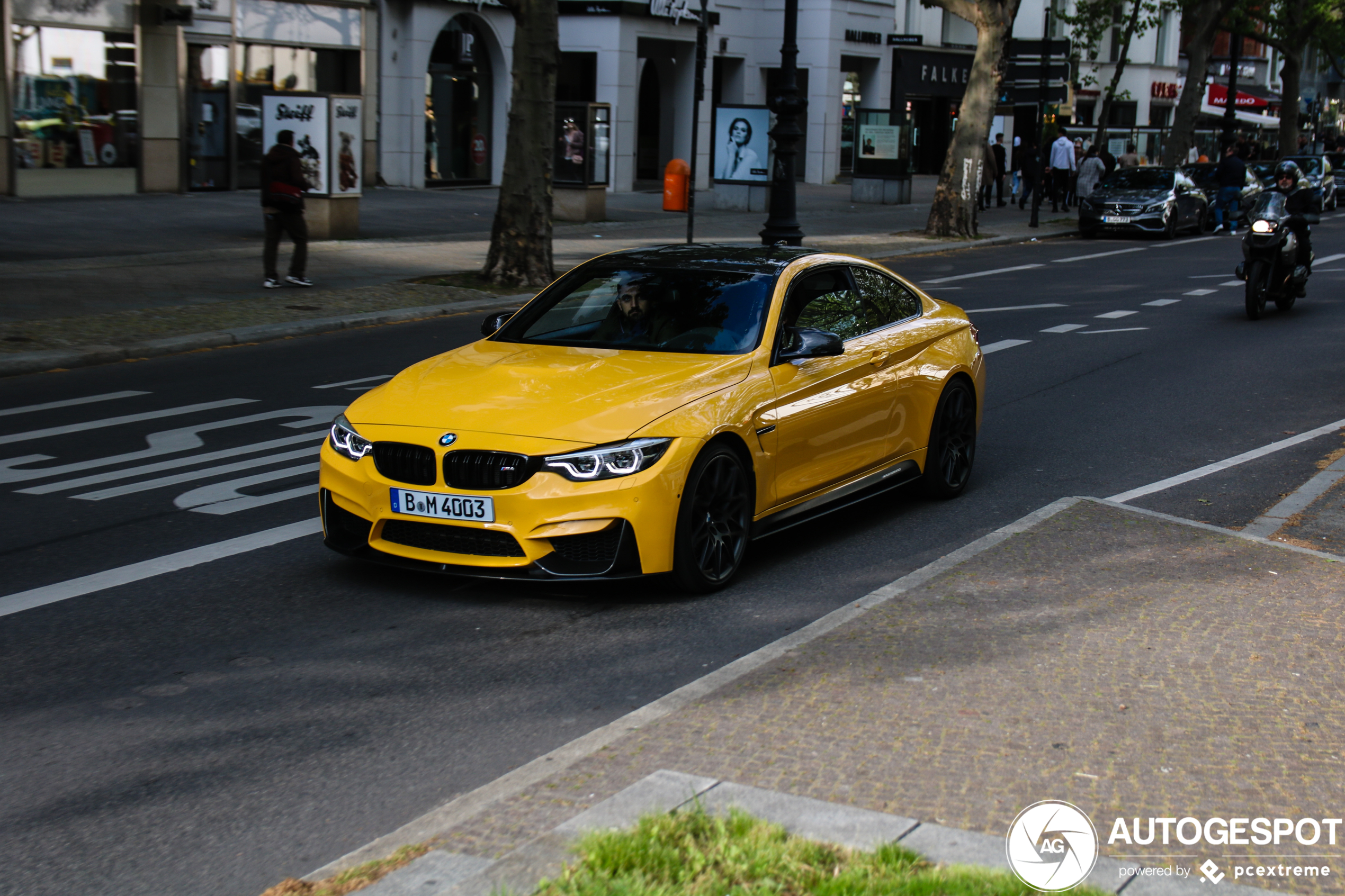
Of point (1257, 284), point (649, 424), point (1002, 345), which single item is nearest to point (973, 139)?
point (1257, 284)

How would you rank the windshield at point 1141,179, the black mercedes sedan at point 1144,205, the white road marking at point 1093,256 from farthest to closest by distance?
the windshield at point 1141,179 → the black mercedes sedan at point 1144,205 → the white road marking at point 1093,256

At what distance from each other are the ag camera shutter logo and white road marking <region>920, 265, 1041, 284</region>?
58.1 feet

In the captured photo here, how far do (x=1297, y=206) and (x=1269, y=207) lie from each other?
0.57 m

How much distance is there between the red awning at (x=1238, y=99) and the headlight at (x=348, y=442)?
7482 centimetres

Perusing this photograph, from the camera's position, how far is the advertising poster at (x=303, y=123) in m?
21.1

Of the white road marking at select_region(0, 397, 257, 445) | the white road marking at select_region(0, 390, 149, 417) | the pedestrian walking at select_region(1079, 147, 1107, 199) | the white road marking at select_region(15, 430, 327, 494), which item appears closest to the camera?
the white road marking at select_region(15, 430, 327, 494)

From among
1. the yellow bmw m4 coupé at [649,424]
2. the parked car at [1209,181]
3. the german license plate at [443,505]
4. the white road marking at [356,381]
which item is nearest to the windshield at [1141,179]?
the parked car at [1209,181]

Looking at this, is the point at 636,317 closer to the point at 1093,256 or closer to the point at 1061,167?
the point at 1093,256

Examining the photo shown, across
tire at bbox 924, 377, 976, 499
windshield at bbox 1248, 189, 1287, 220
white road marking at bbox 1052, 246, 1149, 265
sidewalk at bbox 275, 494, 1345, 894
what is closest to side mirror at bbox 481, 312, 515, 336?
tire at bbox 924, 377, 976, 499

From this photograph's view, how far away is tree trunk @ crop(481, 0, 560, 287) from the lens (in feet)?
57.7

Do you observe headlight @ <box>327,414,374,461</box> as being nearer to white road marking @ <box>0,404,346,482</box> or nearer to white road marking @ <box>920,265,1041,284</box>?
white road marking @ <box>0,404,346,482</box>

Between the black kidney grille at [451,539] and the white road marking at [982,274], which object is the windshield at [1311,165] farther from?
the black kidney grille at [451,539]

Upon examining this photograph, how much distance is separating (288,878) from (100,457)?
6.01 meters

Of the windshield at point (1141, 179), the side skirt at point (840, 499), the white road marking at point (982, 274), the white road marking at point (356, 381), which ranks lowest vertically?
the white road marking at point (356, 381)
